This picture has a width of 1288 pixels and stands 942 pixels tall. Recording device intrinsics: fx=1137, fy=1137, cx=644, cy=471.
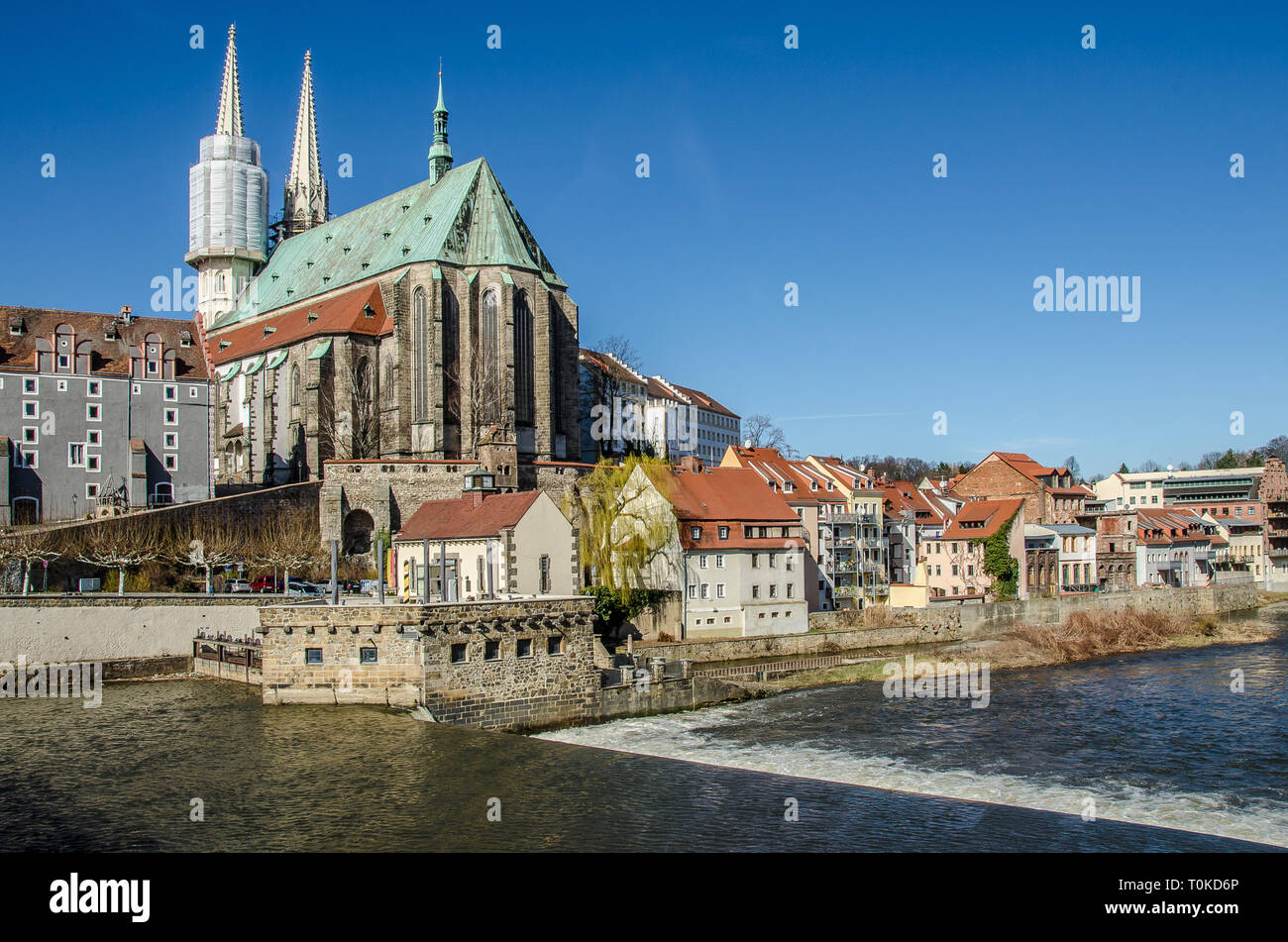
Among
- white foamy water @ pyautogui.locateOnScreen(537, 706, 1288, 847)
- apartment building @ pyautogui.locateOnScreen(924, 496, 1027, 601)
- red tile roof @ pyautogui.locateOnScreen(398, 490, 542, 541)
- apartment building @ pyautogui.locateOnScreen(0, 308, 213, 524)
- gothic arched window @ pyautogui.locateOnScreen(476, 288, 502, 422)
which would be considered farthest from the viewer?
gothic arched window @ pyautogui.locateOnScreen(476, 288, 502, 422)

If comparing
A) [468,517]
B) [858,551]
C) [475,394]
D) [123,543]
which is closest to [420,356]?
[475,394]

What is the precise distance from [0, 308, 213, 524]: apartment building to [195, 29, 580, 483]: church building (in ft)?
51.5

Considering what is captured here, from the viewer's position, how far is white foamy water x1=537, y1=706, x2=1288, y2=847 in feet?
81.0

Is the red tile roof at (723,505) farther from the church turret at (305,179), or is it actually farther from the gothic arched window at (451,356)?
the church turret at (305,179)

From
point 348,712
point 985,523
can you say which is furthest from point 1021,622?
point 348,712

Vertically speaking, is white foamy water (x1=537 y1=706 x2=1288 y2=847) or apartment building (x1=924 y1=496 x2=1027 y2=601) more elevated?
apartment building (x1=924 y1=496 x2=1027 y2=601)

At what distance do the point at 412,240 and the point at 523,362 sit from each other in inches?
534

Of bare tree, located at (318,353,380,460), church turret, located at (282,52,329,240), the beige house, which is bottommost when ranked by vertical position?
the beige house

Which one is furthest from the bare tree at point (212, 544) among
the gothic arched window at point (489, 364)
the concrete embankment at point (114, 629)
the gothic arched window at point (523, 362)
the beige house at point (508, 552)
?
the gothic arched window at point (523, 362)

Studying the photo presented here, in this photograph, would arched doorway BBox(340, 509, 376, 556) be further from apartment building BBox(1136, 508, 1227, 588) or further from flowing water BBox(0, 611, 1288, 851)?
apartment building BBox(1136, 508, 1227, 588)

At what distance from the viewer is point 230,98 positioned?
109 m

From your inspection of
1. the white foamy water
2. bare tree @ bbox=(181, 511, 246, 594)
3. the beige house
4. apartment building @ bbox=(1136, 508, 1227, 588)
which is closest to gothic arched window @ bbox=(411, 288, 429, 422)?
bare tree @ bbox=(181, 511, 246, 594)
